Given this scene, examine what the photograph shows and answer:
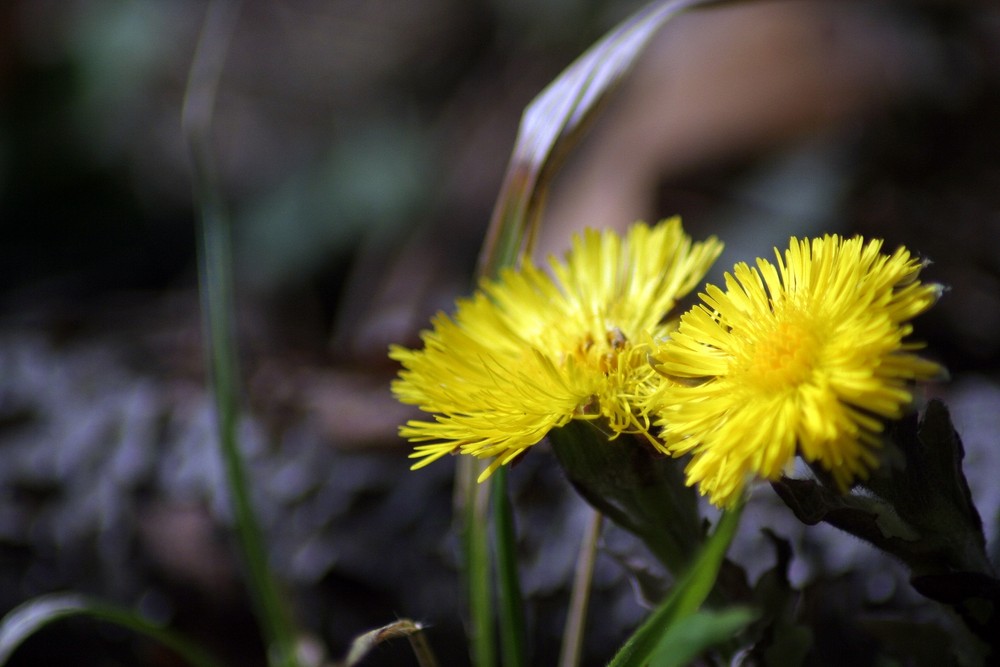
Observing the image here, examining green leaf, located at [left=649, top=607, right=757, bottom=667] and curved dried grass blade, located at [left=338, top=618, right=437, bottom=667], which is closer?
green leaf, located at [left=649, top=607, right=757, bottom=667]

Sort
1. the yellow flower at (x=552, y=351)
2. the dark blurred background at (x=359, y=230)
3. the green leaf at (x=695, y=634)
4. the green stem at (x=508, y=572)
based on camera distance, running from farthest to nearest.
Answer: the dark blurred background at (x=359, y=230)
the green stem at (x=508, y=572)
the yellow flower at (x=552, y=351)
the green leaf at (x=695, y=634)

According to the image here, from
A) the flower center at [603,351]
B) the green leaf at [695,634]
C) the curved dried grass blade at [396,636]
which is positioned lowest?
the green leaf at [695,634]

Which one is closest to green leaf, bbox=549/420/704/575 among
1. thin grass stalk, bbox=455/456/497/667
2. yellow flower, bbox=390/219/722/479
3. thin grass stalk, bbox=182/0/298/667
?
yellow flower, bbox=390/219/722/479

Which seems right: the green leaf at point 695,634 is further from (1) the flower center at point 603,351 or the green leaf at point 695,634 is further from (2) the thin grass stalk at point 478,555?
(2) the thin grass stalk at point 478,555

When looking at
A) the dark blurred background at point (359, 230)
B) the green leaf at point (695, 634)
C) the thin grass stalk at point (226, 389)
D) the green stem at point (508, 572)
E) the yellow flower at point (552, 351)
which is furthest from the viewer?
the dark blurred background at point (359, 230)

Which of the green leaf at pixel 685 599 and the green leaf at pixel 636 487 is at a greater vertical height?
the green leaf at pixel 636 487

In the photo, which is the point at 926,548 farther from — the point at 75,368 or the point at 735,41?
the point at 735,41

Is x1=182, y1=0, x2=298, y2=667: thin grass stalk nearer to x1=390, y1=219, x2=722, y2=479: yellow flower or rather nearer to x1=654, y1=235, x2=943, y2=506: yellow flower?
x1=390, y1=219, x2=722, y2=479: yellow flower

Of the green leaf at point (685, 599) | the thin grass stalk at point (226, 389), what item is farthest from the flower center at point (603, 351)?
the thin grass stalk at point (226, 389)
